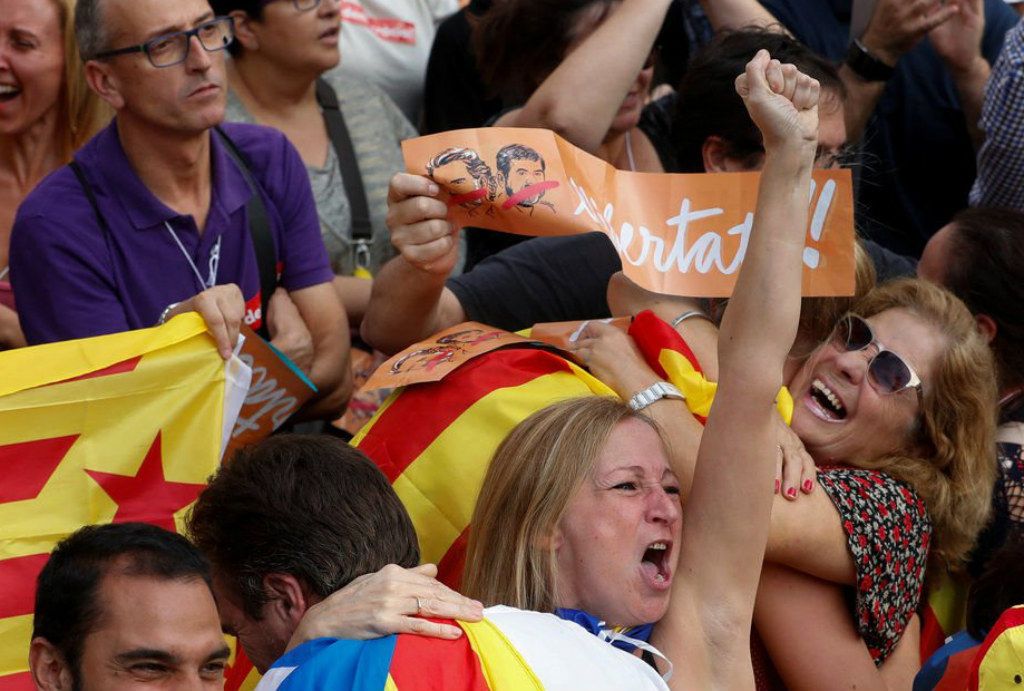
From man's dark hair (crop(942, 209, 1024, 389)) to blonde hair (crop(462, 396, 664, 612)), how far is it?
51.2 inches

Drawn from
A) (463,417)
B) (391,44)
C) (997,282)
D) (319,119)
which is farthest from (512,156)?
(391,44)

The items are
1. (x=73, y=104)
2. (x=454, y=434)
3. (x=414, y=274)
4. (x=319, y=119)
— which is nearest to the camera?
(x=454, y=434)

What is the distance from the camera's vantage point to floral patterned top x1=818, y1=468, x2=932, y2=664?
9.74ft

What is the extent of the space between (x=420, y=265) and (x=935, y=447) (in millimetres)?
1206

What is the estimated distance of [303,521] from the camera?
2518 millimetres

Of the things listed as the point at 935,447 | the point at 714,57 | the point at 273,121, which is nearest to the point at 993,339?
the point at 935,447

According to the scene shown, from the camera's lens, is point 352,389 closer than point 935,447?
No

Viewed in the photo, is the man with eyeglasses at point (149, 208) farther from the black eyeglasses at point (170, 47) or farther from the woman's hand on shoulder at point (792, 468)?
the woman's hand on shoulder at point (792, 468)

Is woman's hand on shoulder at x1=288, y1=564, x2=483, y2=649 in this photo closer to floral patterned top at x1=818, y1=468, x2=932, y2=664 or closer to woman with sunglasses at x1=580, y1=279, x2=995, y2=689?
woman with sunglasses at x1=580, y1=279, x2=995, y2=689

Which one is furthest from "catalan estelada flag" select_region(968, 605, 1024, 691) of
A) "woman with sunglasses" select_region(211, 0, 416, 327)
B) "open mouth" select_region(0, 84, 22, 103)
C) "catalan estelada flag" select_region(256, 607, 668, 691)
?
"open mouth" select_region(0, 84, 22, 103)

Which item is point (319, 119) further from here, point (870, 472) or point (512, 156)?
point (870, 472)

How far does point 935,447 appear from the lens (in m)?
3.28

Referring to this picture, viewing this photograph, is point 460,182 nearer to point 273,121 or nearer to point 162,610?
point 162,610

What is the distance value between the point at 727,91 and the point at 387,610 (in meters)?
1.84
